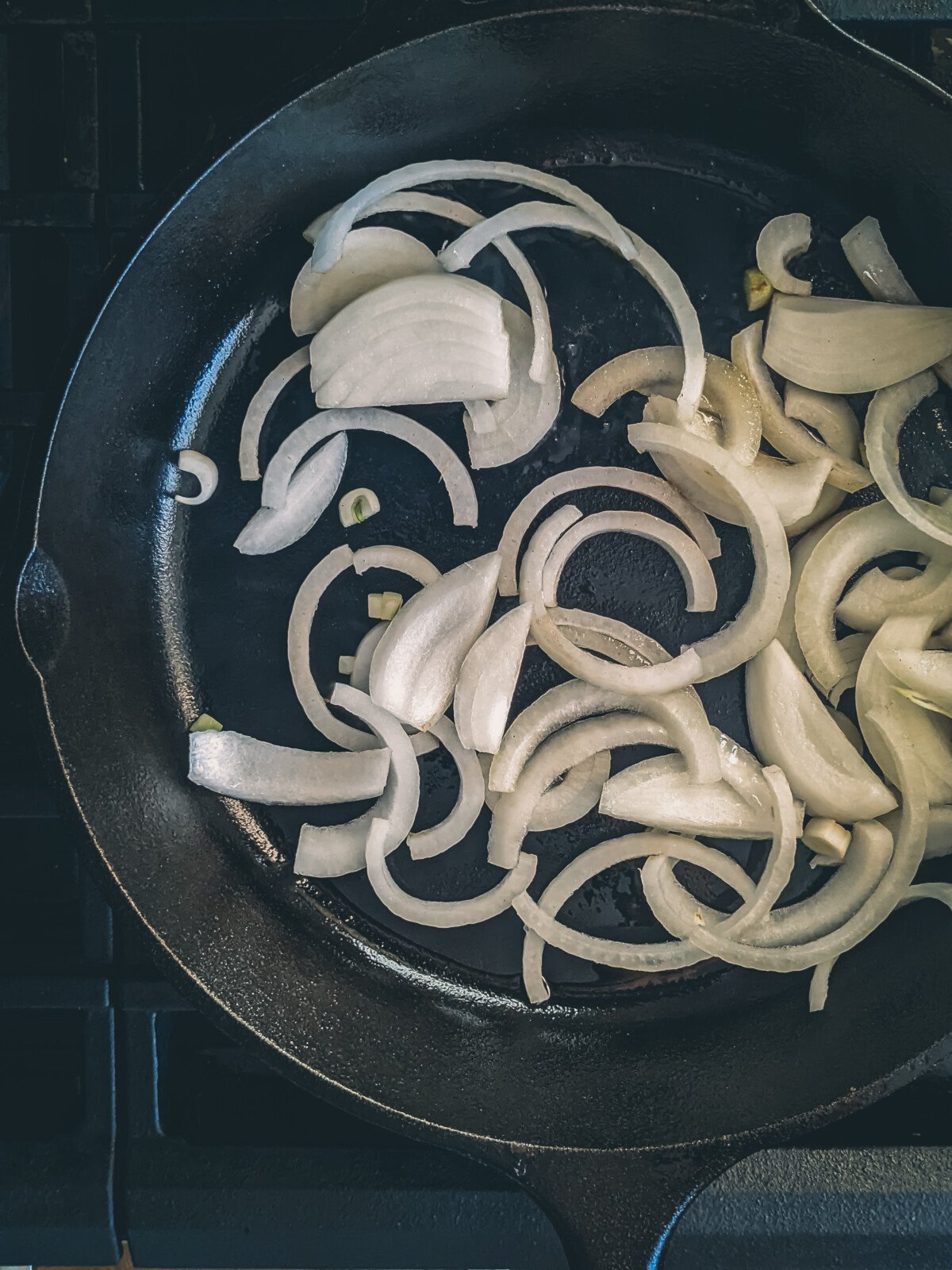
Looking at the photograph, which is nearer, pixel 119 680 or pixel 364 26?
pixel 364 26

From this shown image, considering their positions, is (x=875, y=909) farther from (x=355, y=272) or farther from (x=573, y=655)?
(x=355, y=272)

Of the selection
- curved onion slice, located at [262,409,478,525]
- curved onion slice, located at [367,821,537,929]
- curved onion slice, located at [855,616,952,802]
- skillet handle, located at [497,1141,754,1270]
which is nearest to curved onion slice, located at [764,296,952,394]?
curved onion slice, located at [855,616,952,802]

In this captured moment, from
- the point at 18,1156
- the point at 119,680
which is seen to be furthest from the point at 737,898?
the point at 18,1156

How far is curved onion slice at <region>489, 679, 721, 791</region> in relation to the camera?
112 centimetres

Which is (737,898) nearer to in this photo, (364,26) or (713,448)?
(713,448)

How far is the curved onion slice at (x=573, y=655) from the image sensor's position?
1.11 m

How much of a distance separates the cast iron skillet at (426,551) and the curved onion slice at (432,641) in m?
0.06

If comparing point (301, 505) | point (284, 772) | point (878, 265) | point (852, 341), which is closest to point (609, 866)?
point (284, 772)

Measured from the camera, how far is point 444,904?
1.15 meters

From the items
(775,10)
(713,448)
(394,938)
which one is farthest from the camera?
(394,938)

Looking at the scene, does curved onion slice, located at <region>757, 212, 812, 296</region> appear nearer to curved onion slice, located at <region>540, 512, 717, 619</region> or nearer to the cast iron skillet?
the cast iron skillet

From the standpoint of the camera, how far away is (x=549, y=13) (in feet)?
3.16

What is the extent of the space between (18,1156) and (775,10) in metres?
1.51

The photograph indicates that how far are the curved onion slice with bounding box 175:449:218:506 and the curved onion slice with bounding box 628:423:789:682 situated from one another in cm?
50
